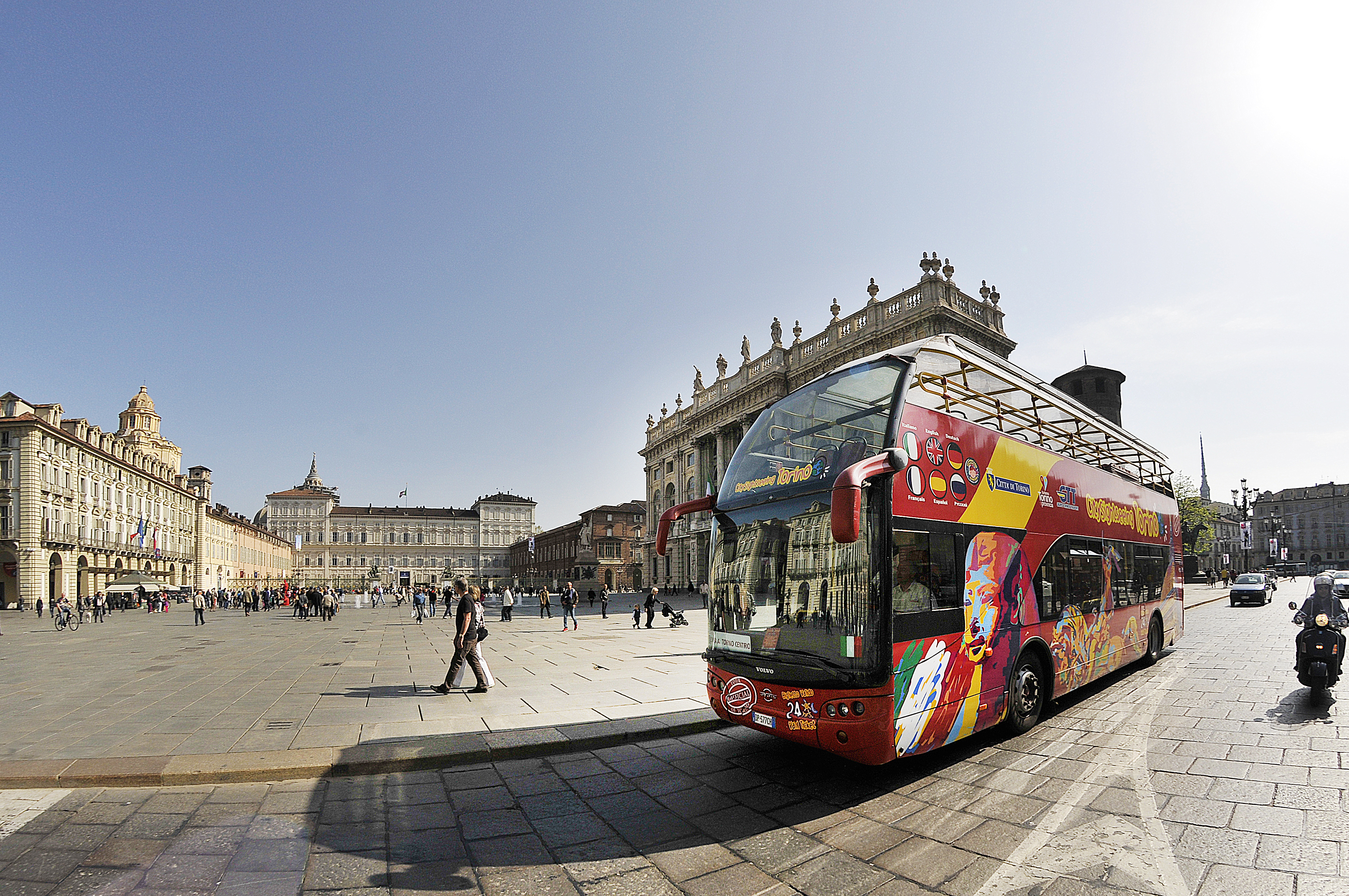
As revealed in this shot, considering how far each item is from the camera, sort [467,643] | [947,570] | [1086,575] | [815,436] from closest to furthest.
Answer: [947,570] < [815,436] < [1086,575] < [467,643]

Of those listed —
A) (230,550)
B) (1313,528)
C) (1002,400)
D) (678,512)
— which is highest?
(1002,400)

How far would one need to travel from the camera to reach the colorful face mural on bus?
559 centimetres

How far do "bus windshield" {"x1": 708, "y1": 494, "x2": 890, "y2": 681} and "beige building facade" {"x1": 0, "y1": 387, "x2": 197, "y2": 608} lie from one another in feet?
180

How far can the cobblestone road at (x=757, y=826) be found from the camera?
13.5 ft

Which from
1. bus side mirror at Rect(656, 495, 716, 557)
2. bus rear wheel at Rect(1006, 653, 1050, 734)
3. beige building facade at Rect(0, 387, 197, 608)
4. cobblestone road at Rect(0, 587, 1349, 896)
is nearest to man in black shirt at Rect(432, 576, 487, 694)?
cobblestone road at Rect(0, 587, 1349, 896)

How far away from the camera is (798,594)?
582 centimetres

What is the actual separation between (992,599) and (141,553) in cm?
7376

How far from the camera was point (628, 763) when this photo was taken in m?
6.70

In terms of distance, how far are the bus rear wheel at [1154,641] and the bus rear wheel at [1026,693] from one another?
5.19 m

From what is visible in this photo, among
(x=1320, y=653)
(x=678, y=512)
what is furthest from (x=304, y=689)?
(x=1320, y=653)

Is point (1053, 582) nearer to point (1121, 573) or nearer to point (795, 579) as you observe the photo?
point (1121, 573)

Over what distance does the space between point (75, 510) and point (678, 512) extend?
62.3 metres

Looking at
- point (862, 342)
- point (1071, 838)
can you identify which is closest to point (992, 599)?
point (1071, 838)

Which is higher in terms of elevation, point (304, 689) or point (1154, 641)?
point (1154, 641)
